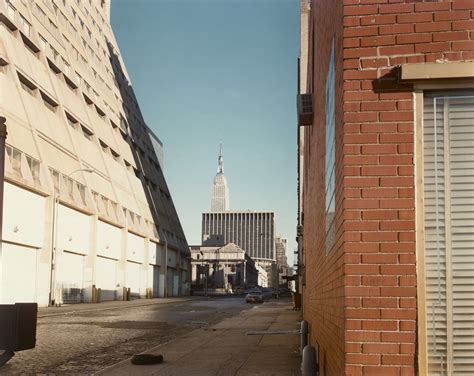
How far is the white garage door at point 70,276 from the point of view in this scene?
143 feet

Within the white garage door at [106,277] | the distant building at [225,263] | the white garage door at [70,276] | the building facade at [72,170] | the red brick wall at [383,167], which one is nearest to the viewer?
the red brick wall at [383,167]

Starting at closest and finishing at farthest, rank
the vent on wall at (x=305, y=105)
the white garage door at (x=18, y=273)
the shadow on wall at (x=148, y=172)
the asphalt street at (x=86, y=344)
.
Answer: the vent on wall at (x=305, y=105) < the asphalt street at (x=86, y=344) < the white garage door at (x=18, y=273) < the shadow on wall at (x=148, y=172)

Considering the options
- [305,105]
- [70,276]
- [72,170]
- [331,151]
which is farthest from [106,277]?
[331,151]

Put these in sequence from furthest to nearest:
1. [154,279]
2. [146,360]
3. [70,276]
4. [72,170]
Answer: [154,279]
[72,170]
[70,276]
[146,360]

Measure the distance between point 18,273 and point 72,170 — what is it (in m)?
11.6

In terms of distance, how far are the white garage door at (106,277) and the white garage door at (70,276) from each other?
10.2 ft

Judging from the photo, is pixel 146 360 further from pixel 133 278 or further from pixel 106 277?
pixel 133 278

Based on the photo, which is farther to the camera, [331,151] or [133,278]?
[133,278]

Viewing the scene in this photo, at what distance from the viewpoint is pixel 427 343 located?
4391 mm

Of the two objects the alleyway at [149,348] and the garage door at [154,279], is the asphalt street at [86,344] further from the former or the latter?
the garage door at [154,279]

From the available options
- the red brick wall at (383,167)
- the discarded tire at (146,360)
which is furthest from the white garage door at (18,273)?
the red brick wall at (383,167)

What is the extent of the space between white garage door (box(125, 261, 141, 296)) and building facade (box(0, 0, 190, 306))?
0.10 m

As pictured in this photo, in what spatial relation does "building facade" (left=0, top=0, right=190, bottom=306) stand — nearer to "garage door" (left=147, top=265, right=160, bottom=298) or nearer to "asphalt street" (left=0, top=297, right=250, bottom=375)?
"garage door" (left=147, top=265, right=160, bottom=298)

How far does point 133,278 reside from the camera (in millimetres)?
63219
